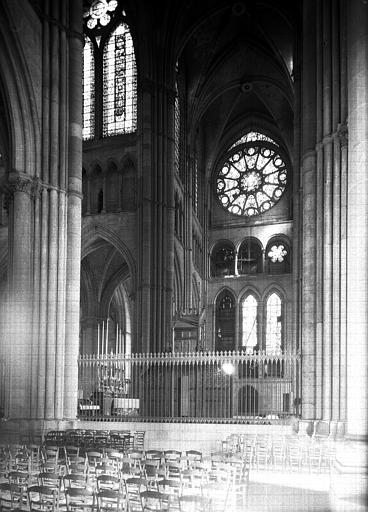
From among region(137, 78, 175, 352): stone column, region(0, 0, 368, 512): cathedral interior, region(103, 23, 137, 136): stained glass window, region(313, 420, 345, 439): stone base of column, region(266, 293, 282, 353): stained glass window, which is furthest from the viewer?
region(266, 293, 282, 353): stained glass window

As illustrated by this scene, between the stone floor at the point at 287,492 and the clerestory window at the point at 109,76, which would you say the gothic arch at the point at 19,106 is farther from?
the clerestory window at the point at 109,76

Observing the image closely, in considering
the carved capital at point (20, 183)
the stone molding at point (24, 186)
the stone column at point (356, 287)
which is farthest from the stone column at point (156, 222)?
the stone column at point (356, 287)

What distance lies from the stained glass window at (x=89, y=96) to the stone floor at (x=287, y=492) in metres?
24.9

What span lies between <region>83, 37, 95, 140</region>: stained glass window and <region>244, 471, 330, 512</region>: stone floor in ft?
81.5

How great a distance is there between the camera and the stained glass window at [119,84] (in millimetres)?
37344

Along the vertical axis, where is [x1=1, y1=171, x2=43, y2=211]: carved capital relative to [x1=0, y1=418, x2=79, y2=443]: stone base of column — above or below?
above

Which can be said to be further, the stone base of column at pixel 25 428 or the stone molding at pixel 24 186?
the stone molding at pixel 24 186

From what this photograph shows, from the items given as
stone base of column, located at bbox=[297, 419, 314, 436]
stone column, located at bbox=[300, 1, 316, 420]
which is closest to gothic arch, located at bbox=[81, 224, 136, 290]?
stone column, located at bbox=[300, 1, 316, 420]

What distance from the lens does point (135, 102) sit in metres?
37.3

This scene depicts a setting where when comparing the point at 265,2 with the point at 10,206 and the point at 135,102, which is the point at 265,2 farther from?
the point at 10,206

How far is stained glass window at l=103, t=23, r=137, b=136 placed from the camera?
37.3 meters

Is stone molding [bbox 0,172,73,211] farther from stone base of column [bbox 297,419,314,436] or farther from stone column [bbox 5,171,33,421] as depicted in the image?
stone base of column [bbox 297,419,314,436]

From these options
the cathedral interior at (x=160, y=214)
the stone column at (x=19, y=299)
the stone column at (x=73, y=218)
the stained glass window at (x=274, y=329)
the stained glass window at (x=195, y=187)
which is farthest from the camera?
the stained glass window at (x=274, y=329)

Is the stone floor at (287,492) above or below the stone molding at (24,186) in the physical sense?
below
